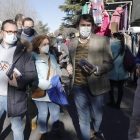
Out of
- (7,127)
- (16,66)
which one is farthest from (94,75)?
(7,127)

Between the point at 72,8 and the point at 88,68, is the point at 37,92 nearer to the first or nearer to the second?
the point at 88,68

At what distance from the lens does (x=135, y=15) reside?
849 centimetres

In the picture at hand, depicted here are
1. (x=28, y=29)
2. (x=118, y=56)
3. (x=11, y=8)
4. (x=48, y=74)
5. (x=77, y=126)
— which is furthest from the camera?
(x=11, y=8)

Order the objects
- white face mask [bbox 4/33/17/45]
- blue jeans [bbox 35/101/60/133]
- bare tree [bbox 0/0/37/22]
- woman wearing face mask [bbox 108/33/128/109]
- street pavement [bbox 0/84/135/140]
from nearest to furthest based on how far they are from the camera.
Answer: white face mask [bbox 4/33/17/45], blue jeans [bbox 35/101/60/133], street pavement [bbox 0/84/135/140], woman wearing face mask [bbox 108/33/128/109], bare tree [bbox 0/0/37/22]

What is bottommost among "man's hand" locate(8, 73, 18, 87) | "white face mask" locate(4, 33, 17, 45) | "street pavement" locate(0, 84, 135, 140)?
"street pavement" locate(0, 84, 135, 140)

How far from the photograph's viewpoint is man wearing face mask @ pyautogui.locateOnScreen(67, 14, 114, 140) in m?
2.55

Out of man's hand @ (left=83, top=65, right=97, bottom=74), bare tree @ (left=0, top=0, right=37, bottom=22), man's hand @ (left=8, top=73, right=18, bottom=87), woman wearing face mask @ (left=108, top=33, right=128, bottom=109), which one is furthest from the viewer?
bare tree @ (left=0, top=0, right=37, bottom=22)

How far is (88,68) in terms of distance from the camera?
94.6 inches

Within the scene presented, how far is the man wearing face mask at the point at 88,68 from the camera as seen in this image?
101 inches

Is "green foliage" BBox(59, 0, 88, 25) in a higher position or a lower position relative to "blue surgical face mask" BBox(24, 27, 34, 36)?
higher

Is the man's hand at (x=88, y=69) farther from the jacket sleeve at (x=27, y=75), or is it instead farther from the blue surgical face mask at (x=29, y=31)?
the blue surgical face mask at (x=29, y=31)

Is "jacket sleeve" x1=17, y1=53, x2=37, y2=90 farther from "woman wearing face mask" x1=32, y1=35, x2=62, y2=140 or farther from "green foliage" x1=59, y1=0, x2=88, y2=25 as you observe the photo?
"green foliage" x1=59, y1=0, x2=88, y2=25

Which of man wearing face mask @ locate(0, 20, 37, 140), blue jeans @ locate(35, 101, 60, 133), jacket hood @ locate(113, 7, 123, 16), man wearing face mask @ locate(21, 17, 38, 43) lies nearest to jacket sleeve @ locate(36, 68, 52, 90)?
blue jeans @ locate(35, 101, 60, 133)

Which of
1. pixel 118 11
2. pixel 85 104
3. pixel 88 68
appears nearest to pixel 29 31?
pixel 88 68
